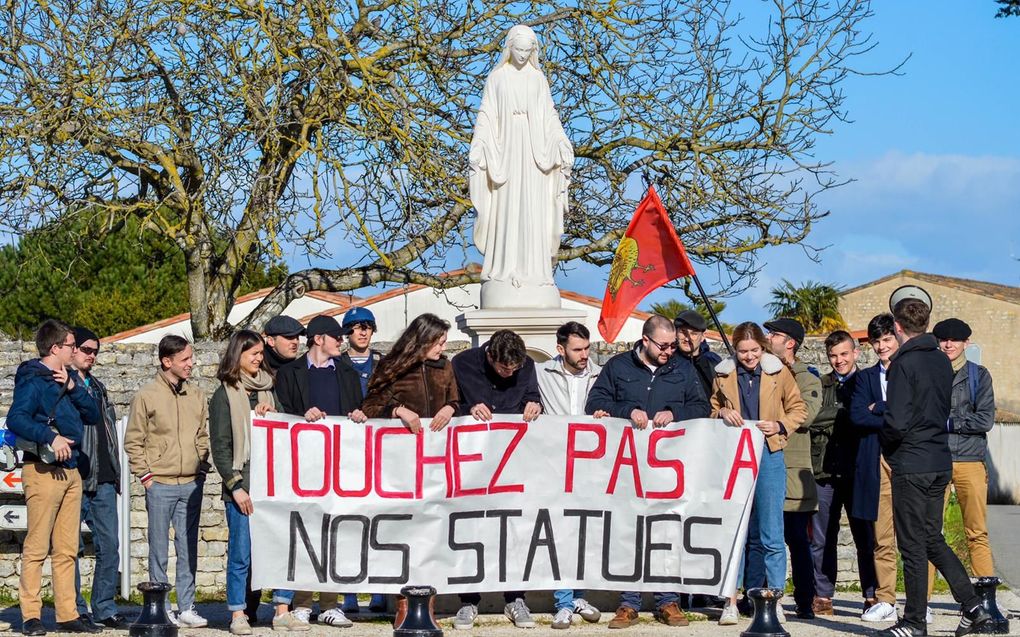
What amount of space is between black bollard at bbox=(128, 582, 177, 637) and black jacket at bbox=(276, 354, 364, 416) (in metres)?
1.64

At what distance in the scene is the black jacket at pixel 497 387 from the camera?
880 cm

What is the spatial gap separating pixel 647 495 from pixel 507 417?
101 cm

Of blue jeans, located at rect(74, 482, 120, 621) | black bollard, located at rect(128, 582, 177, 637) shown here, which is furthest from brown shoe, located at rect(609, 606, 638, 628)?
blue jeans, located at rect(74, 482, 120, 621)

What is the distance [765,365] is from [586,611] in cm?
192

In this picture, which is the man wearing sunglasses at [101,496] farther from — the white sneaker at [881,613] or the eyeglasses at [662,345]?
the white sneaker at [881,613]

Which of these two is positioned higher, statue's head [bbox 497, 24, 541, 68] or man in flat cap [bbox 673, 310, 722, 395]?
statue's head [bbox 497, 24, 541, 68]

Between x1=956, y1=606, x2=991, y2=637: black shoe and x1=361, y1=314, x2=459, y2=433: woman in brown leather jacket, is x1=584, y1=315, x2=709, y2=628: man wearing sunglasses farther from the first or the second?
x1=956, y1=606, x2=991, y2=637: black shoe

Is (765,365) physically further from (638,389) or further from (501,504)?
(501,504)

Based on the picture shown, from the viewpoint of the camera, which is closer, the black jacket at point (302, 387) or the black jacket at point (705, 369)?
the black jacket at point (302, 387)

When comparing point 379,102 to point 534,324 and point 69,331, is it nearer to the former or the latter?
point 534,324

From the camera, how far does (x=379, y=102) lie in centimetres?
1817

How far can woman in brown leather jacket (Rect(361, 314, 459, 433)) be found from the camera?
8.55 meters

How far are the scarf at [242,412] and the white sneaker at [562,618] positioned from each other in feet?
7.03

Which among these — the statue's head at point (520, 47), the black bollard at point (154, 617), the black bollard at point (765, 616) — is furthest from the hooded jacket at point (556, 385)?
the black bollard at point (154, 617)
